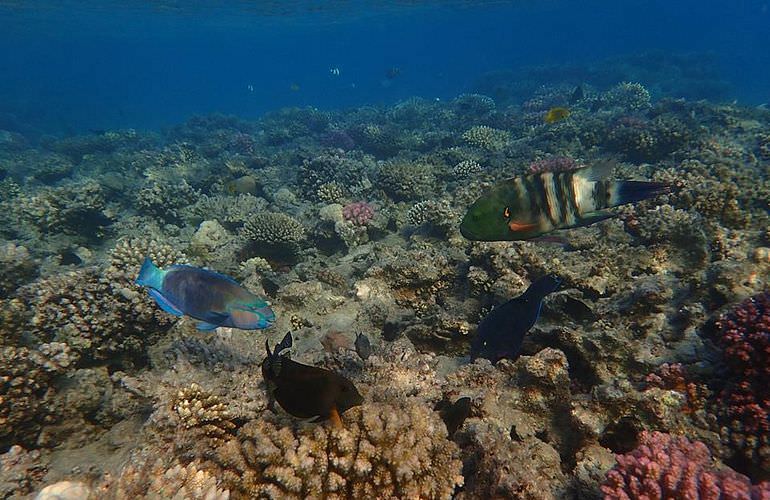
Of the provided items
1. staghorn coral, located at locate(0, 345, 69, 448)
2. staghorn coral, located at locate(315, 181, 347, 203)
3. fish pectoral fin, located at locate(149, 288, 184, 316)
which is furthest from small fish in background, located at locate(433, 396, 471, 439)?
staghorn coral, located at locate(315, 181, 347, 203)

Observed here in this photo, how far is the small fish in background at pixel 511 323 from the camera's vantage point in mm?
3035

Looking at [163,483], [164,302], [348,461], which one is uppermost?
[164,302]

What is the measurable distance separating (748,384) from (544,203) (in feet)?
6.34

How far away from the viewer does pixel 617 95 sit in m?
19.1

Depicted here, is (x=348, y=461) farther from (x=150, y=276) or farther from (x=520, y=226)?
(x=520, y=226)

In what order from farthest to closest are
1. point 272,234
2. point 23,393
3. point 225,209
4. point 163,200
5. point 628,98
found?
point 628,98 → point 163,200 → point 225,209 → point 272,234 → point 23,393

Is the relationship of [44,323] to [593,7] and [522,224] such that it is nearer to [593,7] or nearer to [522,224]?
[522,224]

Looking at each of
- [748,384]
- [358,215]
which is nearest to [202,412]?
[748,384]

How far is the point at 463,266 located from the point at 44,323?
5.33m

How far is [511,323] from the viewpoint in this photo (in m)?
3.19

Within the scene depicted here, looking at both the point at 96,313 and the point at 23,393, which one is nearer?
the point at 23,393

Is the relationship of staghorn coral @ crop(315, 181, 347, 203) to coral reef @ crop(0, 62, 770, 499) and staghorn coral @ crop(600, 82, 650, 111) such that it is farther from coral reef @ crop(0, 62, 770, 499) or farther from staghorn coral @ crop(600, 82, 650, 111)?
staghorn coral @ crop(600, 82, 650, 111)

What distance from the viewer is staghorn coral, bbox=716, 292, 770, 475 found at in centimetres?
252

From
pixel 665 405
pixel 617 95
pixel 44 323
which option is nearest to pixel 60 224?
pixel 44 323
